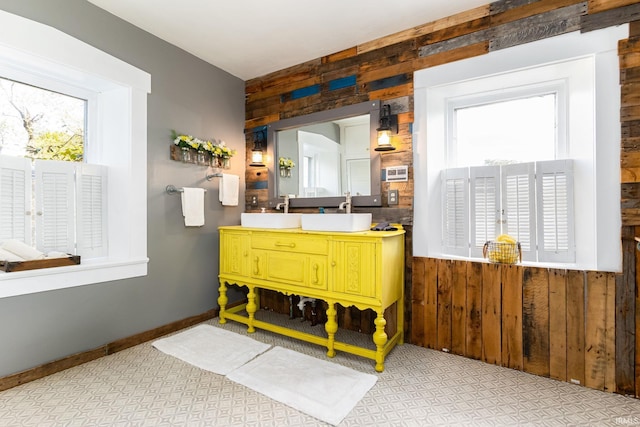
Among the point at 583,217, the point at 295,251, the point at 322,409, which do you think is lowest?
the point at 322,409

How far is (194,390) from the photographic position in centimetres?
186

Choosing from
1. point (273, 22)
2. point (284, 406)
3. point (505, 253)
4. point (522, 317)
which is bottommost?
point (284, 406)

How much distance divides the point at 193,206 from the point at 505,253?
2.52 metres

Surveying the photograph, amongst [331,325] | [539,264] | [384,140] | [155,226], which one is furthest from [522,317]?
[155,226]

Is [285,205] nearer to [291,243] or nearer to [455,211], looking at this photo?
[291,243]

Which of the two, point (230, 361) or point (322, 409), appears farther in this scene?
point (230, 361)

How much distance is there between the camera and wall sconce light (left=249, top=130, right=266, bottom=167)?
10.5 feet

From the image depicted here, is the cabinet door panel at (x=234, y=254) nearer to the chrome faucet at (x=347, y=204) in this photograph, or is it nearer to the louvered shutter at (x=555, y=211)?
the chrome faucet at (x=347, y=204)

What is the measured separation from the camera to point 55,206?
7.02ft

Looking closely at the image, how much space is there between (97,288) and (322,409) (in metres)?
1.79

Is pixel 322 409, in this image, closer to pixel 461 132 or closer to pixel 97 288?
pixel 97 288

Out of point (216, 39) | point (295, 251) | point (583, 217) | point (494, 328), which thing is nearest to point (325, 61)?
point (216, 39)

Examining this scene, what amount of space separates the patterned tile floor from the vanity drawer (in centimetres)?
87

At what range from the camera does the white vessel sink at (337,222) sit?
2197mm
